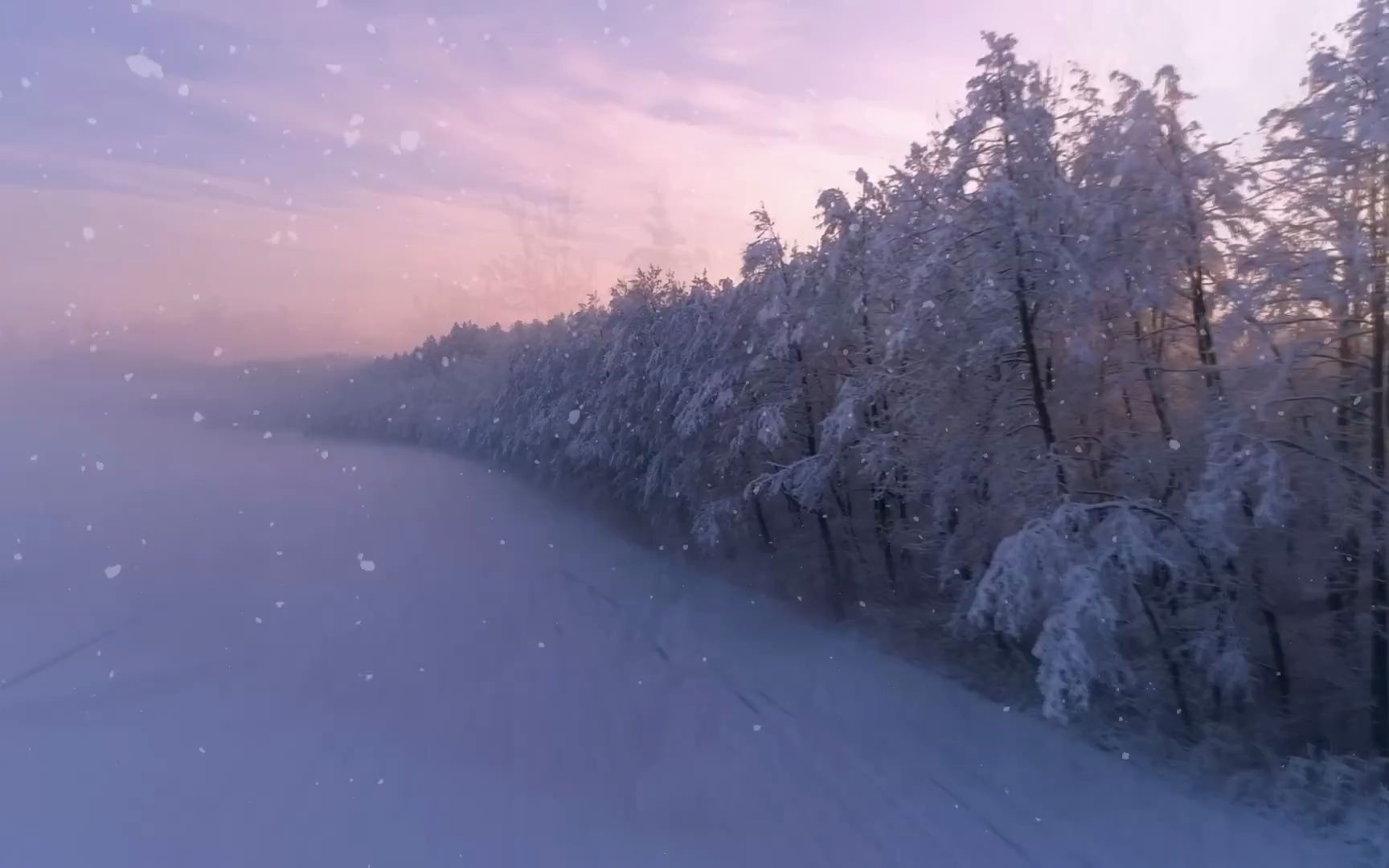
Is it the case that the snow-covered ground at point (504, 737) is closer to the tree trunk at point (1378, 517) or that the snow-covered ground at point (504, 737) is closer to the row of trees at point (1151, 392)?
the row of trees at point (1151, 392)

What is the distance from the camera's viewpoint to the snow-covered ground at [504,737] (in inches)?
392

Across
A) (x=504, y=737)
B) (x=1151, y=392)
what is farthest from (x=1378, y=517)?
(x=504, y=737)

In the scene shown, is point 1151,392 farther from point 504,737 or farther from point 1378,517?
point 504,737

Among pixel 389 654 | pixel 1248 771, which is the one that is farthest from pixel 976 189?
pixel 389 654

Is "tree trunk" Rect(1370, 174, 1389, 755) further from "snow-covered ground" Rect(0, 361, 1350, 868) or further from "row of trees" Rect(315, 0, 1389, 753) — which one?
"snow-covered ground" Rect(0, 361, 1350, 868)

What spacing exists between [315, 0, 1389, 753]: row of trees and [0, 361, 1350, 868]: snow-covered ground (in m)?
1.83

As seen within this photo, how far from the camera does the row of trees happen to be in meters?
11.6

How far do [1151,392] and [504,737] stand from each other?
11574mm

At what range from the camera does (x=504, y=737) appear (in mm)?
13234

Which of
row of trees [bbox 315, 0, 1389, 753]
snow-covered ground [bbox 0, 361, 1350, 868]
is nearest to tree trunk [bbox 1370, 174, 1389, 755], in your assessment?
row of trees [bbox 315, 0, 1389, 753]

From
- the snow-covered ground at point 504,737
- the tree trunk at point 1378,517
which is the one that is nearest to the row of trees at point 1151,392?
the tree trunk at point 1378,517

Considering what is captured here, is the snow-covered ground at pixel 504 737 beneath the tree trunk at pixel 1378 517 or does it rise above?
beneath

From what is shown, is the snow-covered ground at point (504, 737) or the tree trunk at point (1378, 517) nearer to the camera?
the snow-covered ground at point (504, 737)

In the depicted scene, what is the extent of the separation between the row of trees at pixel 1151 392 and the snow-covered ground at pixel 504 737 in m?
1.83
